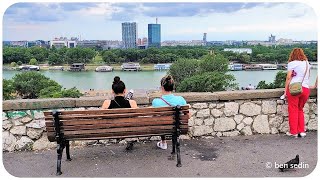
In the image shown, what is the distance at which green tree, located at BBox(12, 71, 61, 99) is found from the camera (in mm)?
66800

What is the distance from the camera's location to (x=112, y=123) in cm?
398

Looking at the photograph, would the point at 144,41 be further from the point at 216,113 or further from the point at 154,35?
the point at 216,113

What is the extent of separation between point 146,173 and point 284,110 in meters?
2.44

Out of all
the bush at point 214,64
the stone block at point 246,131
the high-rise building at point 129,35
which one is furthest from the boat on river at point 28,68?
the stone block at point 246,131

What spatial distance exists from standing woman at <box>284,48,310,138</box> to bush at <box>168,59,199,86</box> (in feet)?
224

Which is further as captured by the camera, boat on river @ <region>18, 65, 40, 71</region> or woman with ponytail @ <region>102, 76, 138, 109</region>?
boat on river @ <region>18, 65, 40, 71</region>

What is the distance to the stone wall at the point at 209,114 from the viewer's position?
187 inches

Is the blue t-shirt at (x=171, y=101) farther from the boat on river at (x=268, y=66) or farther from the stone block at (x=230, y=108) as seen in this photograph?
the boat on river at (x=268, y=66)

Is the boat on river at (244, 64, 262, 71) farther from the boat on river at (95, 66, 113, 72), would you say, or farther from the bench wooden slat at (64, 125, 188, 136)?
the bench wooden slat at (64, 125, 188, 136)

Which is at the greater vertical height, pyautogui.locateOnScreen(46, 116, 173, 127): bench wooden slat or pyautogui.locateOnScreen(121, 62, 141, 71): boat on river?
pyautogui.locateOnScreen(46, 116, 173, 127): bench wooden slat

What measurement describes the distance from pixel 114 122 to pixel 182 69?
71295 millimetres

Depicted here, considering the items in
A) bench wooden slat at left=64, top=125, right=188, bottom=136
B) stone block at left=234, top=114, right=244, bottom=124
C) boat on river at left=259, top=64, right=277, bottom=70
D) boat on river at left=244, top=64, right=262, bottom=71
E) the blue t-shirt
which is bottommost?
boat on river at left=244, top=64, right=262, bottom=71

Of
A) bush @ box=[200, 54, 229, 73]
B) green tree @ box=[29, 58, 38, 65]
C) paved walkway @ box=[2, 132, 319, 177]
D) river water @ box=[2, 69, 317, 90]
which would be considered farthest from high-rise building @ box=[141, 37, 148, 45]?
paved walkway @ box=[2, 132, 319, 177]

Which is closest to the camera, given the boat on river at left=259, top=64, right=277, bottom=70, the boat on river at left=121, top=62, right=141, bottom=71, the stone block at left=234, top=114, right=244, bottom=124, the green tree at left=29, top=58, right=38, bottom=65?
the stone block at left=234, top=114, right=244, bottom=124
